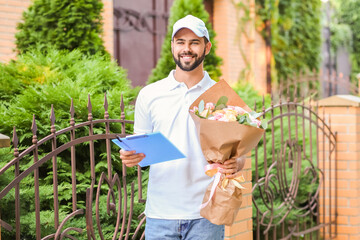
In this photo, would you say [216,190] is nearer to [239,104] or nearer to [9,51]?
[239,104]

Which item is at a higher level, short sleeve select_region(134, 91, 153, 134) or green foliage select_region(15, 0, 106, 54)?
green foliage select_region(15, 0, 106, 54)

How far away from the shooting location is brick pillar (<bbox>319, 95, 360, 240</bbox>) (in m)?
5.33

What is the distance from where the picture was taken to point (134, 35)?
8.25 meters

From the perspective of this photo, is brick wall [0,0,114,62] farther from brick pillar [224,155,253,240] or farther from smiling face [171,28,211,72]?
smiling face [171,28,211,72]

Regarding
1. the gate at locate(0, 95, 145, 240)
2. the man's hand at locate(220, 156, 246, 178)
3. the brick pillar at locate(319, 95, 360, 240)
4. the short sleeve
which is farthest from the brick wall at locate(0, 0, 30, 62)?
the man's hand at locate(220, 156, 246, 178)

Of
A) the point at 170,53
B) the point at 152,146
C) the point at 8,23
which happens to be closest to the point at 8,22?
the point at 8,23

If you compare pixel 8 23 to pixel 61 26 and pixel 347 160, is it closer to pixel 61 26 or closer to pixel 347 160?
pixel 61 26

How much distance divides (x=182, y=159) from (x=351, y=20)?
16764 millimetres

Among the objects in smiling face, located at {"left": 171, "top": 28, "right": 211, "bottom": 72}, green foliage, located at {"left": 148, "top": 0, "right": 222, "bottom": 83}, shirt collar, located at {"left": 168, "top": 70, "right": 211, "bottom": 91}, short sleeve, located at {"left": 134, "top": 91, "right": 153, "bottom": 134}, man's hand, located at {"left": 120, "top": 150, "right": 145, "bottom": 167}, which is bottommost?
man's hand, located at {"left": 120, "top": 150, "right": 145, "bottom": 167}

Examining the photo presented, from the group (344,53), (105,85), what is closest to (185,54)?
Result: (105,85)

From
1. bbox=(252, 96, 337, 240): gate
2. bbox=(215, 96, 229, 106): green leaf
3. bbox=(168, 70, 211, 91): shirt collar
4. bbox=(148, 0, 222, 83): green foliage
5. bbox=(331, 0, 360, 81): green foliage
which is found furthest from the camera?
bbox=(331, 0, 360, 81): green foliage

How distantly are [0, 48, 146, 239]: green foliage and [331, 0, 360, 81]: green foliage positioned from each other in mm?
14148

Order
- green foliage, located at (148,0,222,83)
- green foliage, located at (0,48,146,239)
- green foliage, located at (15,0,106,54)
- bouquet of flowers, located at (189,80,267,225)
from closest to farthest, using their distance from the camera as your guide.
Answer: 1. bouquet of flowers, located at (189,80,267,225)
2. green foliage, located at (0,48,146,239)
3. green foliage, located at (15,0,106,54)
4. green foliage, located at (148,0,222,83)

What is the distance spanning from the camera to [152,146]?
2361 mm
